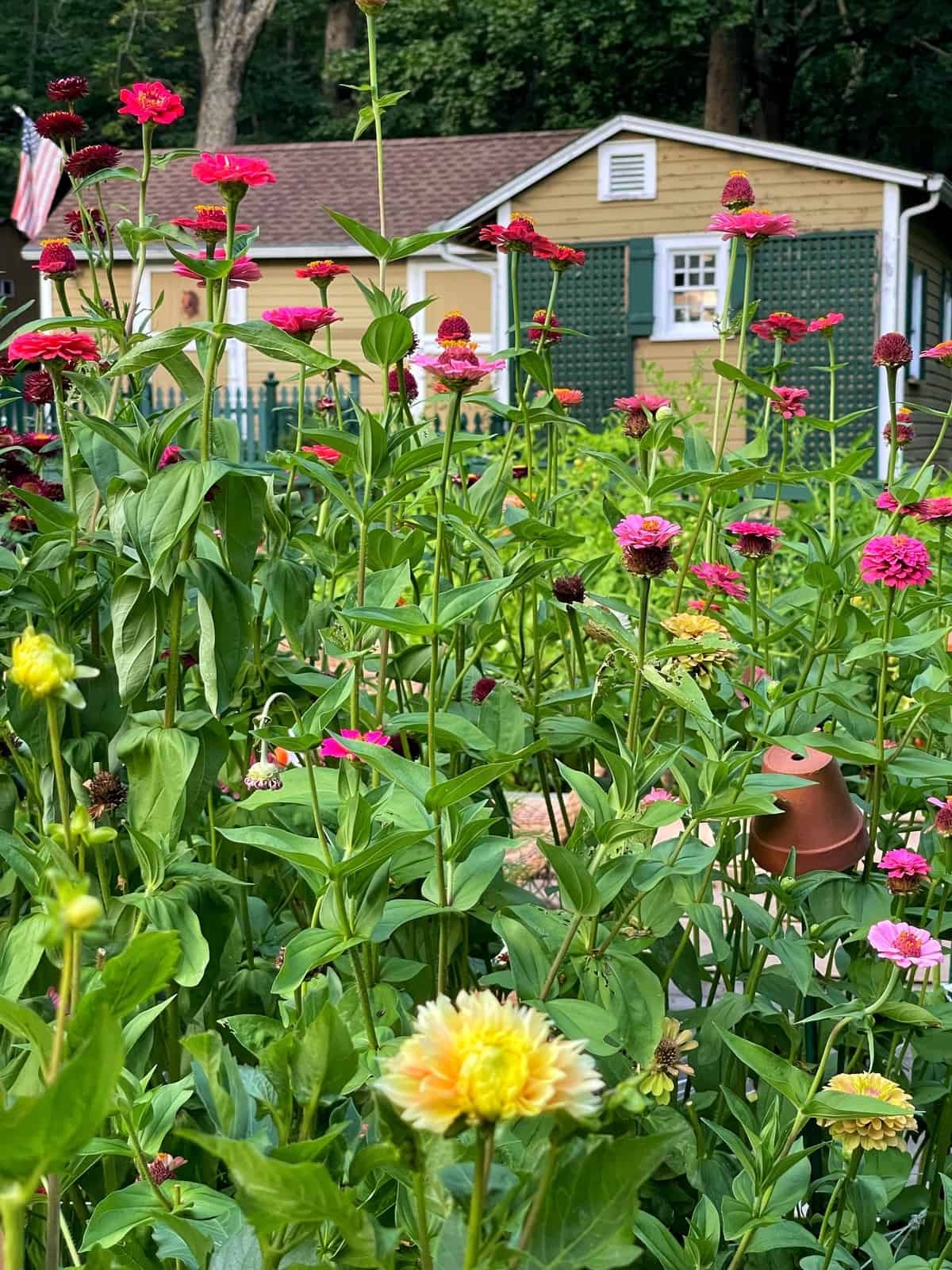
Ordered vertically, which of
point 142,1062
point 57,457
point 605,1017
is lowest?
point 142,1062

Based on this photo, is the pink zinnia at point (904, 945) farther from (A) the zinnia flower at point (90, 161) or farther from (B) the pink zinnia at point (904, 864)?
(A) the zinnia flower at point (90, 161)

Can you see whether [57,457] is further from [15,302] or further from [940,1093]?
[15,302]

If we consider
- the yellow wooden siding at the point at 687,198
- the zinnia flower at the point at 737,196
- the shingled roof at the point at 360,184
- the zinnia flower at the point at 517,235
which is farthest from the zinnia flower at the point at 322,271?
the shingled roof at the point at 360,184

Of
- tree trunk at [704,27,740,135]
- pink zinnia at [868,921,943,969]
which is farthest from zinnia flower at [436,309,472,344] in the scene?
tree trunk at [704,27,740,135]

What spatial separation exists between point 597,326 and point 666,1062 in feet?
47.0

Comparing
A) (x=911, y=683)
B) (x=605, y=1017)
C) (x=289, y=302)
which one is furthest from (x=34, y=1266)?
(x=289, y=302)

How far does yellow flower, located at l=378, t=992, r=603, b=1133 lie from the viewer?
1.76 ft

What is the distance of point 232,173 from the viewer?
1.39 metres

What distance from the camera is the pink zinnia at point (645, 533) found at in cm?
131

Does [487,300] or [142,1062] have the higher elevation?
[487,300]

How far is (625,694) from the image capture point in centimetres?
178

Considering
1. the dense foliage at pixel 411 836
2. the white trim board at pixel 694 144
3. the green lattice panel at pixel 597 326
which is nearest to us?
the dense foliage at pixel 411 836

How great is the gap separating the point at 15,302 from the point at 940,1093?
27611 mm

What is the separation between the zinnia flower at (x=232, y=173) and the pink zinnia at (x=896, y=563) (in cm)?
77
